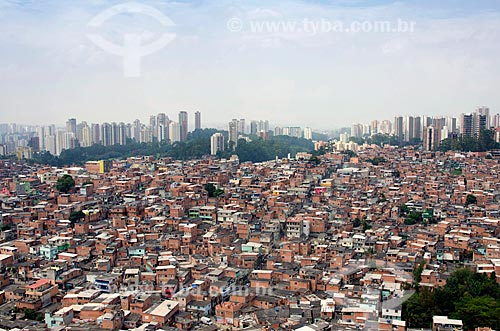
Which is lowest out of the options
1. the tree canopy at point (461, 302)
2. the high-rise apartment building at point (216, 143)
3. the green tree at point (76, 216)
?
the tree canopy at point (461, 302)

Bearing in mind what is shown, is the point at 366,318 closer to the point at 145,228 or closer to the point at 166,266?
the point at 166,266

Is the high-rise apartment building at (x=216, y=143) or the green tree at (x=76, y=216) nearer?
the green tree at (x=76, y=216)

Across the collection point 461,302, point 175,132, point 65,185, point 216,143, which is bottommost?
point 461,302

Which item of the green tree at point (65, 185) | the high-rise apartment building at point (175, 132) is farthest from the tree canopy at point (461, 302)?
the high-rise apartment building at point (175, 132)

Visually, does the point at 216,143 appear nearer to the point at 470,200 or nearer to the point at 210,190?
the point at 210,190

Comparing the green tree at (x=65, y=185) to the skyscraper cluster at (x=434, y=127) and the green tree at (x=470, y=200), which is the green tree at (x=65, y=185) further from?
the skyscraper cluster at (x=434, y=127)

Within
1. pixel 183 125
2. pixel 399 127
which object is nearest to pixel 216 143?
pixel 183 125

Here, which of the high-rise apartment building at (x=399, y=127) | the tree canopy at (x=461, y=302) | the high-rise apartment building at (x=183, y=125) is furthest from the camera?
the high-rise apartment building at (x=183, y=125)

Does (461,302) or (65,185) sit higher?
(65,185)

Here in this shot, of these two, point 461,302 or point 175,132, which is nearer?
point 461,302

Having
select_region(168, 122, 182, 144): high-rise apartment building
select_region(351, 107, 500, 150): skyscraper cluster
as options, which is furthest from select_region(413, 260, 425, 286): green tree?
select_region(168, 122, 182, 144): high-rise apartment building

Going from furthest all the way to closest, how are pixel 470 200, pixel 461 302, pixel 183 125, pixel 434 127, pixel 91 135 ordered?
pixel 183 125 → pixel 91 135 → pixel 434 127 → pixel 470 200 → pixel 461 302
